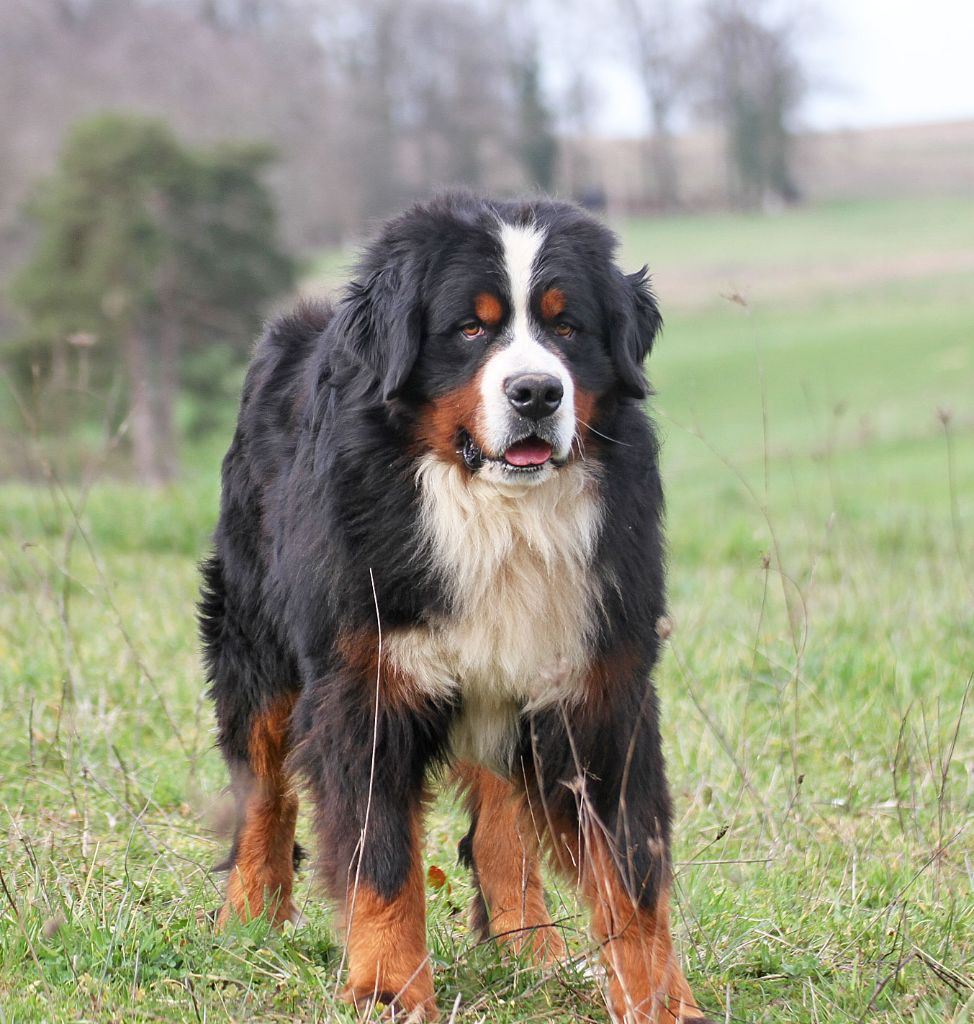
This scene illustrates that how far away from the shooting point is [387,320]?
3.57 metres

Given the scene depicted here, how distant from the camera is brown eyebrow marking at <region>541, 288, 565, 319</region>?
3502mm

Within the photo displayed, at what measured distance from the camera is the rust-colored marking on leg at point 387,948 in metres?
3.36

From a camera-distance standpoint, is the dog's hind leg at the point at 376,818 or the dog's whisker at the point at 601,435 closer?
the dog's hind leg at the point at 376,818

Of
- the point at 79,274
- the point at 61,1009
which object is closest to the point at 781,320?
the point at 79,274

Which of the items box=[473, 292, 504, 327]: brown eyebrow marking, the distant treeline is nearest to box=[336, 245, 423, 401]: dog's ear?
box=[473, 292, 504, 327]: brown eyebrow marking

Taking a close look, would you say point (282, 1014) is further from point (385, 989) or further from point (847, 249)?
point (847, 249)

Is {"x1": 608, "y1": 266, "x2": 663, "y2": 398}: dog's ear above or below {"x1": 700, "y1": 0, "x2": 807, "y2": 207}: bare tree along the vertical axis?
below

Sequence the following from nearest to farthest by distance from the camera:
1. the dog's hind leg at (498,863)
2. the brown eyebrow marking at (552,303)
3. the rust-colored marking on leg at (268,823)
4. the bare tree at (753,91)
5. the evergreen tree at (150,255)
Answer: the brown eyebrow marking at (552,303)
the dog's hind leg at (498,863)
the rust-colored marking on leg at (268,823)
the evergreen tree at (150,255)
the bare tree at (753,91)

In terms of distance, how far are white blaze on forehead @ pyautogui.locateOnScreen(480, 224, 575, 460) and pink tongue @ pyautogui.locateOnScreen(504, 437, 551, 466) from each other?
30 millimetres

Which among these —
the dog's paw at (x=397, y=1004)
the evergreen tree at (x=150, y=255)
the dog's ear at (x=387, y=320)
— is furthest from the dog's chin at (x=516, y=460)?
the evergreen tree at (x=150, y=255)

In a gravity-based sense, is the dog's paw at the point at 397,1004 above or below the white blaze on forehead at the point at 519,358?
below

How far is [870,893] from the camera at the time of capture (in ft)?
13.6

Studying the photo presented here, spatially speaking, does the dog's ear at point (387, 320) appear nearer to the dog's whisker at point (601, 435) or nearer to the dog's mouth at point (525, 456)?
the dog's mouth at point (525, 456)

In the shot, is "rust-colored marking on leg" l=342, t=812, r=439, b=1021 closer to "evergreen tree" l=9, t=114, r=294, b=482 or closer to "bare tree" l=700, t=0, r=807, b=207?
"evergreen tree" l=9, t=114, r=294, b=482
